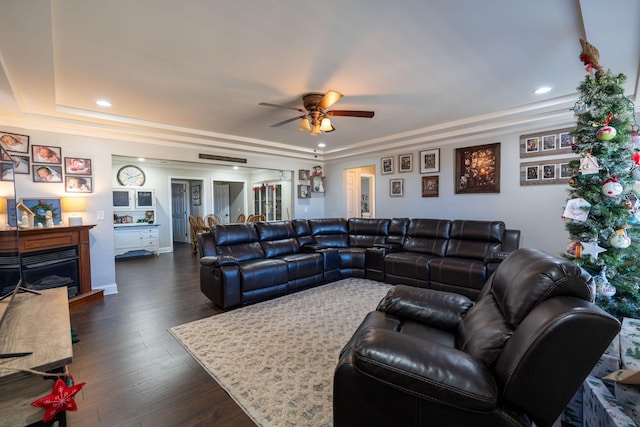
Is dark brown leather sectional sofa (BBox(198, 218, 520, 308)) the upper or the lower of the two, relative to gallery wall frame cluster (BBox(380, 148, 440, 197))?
lower

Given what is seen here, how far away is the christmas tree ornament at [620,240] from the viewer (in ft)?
6.73

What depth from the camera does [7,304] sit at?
1.42m

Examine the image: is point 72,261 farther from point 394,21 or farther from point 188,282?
point 394,21

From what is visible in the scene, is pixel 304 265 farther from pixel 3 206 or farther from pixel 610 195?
pixel 610 195

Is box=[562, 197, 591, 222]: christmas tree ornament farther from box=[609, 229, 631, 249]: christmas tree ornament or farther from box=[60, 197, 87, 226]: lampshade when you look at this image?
box=[60, 197, 87, 226]: lampshade

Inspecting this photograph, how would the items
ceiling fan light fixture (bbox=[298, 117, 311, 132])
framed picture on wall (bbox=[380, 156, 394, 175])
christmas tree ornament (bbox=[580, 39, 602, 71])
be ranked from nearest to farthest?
christmas tree ornament (bbox=[580, 39, 602, 71]), ceiling fan light fixture (bbox=[298, 117, 311, 132]), framed picture on wall (bbox=[380, 156, 394, 175])

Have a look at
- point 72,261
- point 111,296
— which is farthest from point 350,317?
point 72,261

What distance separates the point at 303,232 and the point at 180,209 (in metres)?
6.30

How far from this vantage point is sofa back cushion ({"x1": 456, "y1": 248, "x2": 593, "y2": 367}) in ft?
3.61

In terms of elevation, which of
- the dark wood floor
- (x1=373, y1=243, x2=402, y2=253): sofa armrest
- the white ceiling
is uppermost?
the white ceiling

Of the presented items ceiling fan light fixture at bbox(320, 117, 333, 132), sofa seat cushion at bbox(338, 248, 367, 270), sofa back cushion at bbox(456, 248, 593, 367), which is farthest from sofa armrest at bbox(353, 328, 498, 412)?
sofa seat cushion at bbox(338, 248, 367, 270)

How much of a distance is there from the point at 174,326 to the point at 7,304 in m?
1.70

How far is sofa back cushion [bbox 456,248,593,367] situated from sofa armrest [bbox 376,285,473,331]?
0.23 metres

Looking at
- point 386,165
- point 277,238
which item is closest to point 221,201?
point 277,238
